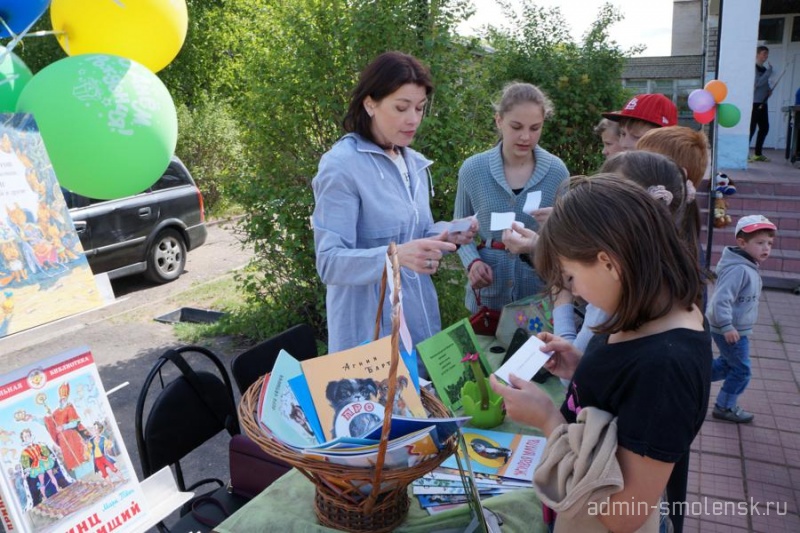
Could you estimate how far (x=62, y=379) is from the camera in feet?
4.19

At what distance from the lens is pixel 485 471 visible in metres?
1.49

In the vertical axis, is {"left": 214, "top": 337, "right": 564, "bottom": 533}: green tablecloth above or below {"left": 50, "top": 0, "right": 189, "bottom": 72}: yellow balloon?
below

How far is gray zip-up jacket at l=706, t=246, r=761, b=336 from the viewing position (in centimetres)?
317

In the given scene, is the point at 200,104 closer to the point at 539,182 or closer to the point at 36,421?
the point at 539,182

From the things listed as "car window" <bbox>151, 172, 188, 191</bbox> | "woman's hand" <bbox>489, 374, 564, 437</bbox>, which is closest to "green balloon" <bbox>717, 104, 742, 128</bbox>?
"woman's hand" <bbox>489, 374, 564, 437</bbox>

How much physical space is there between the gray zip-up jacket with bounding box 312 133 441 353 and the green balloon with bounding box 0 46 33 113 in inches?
33.3

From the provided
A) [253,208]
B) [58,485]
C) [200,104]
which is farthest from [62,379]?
[200,104]

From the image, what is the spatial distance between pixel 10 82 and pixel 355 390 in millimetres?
1167

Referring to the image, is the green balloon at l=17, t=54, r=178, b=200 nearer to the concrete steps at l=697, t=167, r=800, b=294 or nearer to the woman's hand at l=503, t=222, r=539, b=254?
the woman's hand at l=503, t=222, r=539, b=254

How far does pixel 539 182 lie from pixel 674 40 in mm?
25630

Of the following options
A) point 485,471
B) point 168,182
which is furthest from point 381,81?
point 168,182

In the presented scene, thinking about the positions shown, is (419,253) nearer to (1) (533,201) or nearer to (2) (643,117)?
(1) (533,201)

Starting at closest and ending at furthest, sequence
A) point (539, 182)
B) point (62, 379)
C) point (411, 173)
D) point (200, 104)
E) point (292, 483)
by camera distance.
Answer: point (62, 379) < point (292, 483) < point (411, 173) < point (539, 182) < point (200, 104)

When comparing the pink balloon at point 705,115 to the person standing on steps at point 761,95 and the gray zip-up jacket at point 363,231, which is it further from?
the person standing on steps at point 761,95
